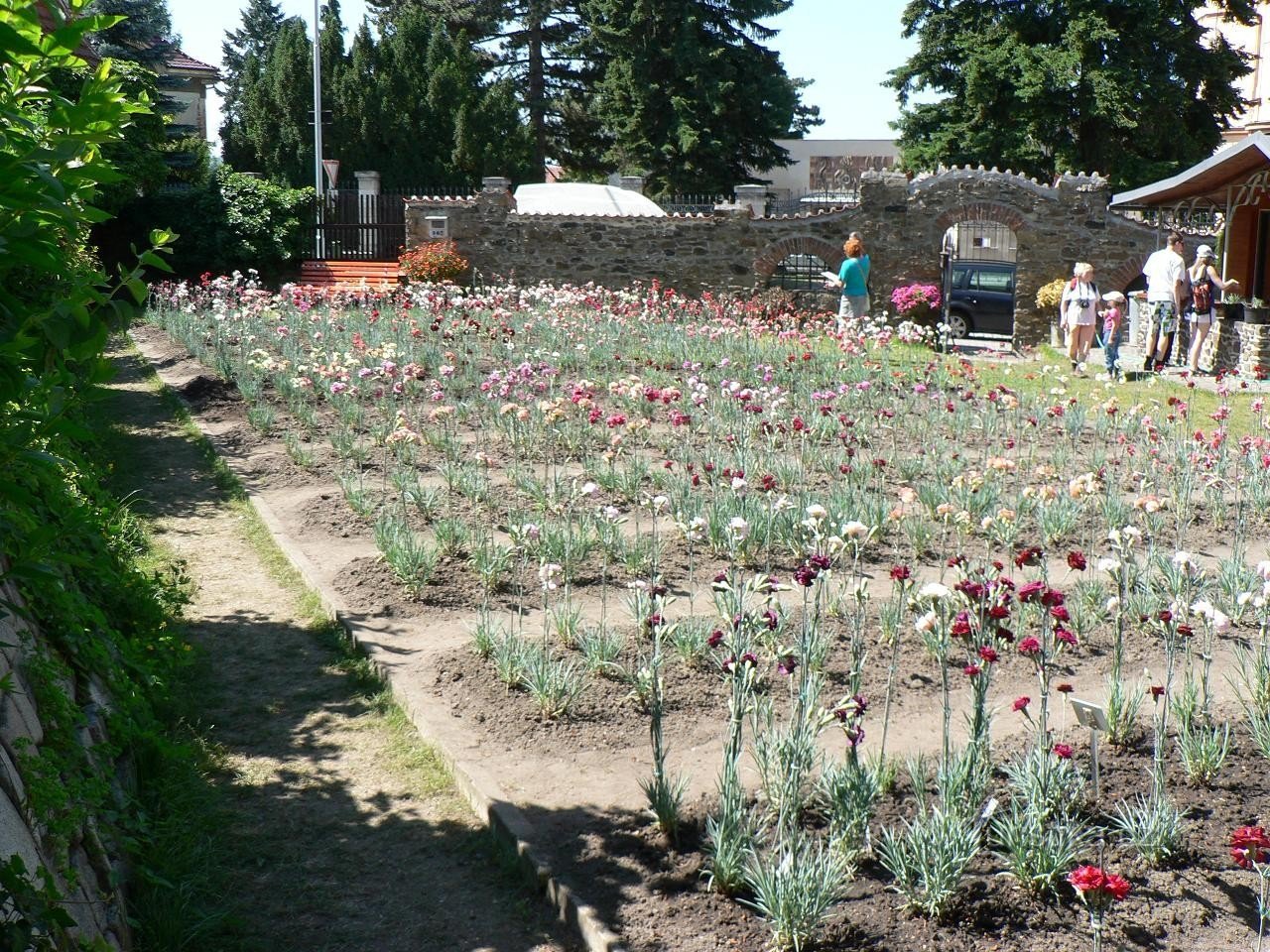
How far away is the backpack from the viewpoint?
14477 millimetres

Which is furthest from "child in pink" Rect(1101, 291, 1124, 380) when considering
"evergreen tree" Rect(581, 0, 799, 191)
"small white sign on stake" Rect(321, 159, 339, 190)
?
"small white sign on stake" Rect(321, 159, 339, 190)

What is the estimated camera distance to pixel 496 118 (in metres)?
34.4

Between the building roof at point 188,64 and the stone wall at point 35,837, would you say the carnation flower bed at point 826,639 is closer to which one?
the stone wall at point 35,837

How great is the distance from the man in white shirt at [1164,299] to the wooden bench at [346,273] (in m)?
13.1

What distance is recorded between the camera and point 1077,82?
28.4 meters

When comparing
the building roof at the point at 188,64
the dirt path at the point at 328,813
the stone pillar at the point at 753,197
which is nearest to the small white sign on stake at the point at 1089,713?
the dirt path at the point at 328,813

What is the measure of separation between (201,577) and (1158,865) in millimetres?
4938

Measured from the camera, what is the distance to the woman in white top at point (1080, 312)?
47.9ft

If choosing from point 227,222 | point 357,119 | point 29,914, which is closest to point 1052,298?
point 227,222

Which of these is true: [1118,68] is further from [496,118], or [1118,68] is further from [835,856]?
[835,856]

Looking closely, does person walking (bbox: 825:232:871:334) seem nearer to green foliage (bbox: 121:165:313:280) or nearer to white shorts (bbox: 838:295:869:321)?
white shorts (bbox: 838:295:869:321)

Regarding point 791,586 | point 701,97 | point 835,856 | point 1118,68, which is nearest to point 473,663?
point 791,586

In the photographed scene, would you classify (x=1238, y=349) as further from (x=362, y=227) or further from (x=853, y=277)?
(x=362, y=227)

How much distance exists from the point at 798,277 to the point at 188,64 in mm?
25173
